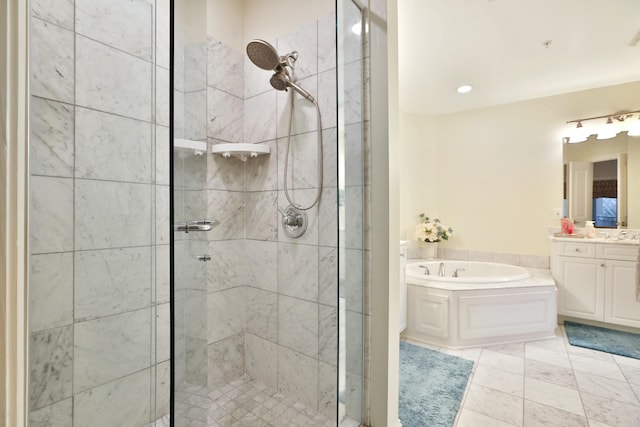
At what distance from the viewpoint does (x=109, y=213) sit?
1222mm

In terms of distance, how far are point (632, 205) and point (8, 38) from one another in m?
4.56

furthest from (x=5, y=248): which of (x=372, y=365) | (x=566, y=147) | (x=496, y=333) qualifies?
(x=566, y=147)

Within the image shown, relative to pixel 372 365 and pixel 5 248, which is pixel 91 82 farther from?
pixel 372 365

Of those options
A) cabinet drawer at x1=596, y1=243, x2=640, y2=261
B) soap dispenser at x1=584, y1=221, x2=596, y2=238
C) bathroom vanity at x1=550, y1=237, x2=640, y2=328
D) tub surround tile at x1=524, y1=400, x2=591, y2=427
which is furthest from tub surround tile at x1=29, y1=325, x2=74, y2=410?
soap dispenser at x1=584, y1=221, x2=596, y2=238

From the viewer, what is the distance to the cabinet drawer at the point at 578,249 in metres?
2.95

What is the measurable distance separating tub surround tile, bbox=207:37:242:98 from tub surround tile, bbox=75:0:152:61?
346 mm

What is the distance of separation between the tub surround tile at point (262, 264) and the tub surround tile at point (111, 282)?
627 mm

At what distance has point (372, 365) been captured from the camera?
1.35 meters

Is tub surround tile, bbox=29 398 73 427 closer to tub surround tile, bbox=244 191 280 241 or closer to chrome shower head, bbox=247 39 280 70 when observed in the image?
tub surround tile, bbox=244 191 280 241

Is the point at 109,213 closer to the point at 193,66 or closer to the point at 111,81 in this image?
the point at 111,81

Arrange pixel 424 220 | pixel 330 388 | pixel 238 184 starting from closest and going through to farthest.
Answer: pixel 330 388, pixel 238 184, pixel 424 220

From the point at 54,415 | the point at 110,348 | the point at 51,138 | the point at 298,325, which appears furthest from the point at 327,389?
the point at 51,138

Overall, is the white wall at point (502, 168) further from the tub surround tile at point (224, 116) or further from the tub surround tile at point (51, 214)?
the tub surround tile at point (51, 214)

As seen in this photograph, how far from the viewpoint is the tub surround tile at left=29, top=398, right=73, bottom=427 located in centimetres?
104
